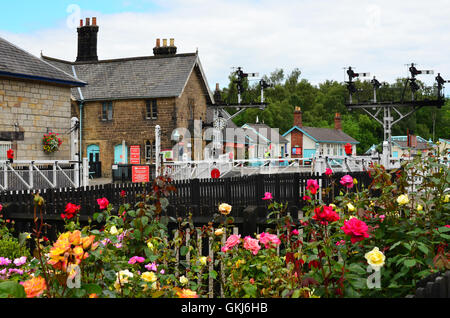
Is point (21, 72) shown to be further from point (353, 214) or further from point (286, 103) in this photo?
point (286, 103)

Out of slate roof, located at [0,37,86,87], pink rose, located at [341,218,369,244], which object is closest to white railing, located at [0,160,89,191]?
slate roof, located at [0,37,86,87]

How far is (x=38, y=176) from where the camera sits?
2023 cm

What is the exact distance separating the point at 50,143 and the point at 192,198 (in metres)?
13.0

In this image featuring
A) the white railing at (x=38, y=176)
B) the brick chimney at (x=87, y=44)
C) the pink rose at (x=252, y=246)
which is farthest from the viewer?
the brick chimney at (x=87, y=44)

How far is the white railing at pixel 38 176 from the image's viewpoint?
18562mm

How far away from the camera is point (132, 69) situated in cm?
3756

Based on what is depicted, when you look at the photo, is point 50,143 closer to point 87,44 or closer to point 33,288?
point 87,44

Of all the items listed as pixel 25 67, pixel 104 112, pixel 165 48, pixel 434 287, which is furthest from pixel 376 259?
pixel 165 48

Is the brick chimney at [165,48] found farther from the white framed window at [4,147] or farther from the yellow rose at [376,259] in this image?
the yellow rose at [376,259]

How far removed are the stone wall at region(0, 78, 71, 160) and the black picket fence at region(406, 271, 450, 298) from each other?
21.8 meters

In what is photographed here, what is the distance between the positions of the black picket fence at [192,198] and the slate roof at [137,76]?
21.0m

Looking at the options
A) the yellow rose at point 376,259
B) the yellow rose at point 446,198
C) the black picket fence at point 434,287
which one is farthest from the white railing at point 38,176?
the black picket fence at point 434,287

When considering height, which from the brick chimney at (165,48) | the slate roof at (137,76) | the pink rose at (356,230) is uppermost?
the brick chimney at (165,48)
